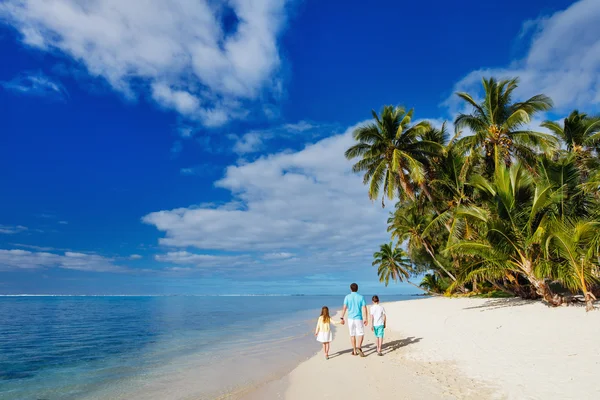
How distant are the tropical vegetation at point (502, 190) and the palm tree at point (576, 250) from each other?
39 millimetres

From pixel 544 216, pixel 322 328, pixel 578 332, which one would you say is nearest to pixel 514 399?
pixel 322 328

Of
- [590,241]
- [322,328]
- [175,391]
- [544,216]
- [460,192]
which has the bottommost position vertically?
[175,391]

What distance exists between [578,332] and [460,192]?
49.3ft

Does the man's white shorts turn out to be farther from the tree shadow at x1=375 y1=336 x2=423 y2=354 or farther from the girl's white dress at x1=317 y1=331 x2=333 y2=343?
the tree shadow at x1=375 y1=336 x2=423 y2=354

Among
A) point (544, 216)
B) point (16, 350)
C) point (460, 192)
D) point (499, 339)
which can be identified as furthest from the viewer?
point (460, 192)

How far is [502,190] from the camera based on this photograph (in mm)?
14820

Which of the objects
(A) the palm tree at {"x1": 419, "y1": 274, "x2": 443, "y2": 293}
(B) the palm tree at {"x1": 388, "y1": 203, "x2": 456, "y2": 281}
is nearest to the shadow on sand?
(B) the palm tree at {"x1": 388, "y1": 203, "x2": 456, "y2": 281}

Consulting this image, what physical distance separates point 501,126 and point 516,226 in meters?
10.0

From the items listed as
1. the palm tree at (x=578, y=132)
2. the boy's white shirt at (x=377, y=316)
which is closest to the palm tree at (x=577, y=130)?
the palm tree at (x=578, y=132)

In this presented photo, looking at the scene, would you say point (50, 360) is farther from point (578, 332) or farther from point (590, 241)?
point (590, 241)

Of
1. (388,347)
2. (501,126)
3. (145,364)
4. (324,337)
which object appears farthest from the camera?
(501,126)

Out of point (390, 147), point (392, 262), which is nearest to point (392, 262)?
point (392, 262)

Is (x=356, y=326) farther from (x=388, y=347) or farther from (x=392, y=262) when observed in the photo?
(x=392, y=262)

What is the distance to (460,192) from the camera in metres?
23.0
